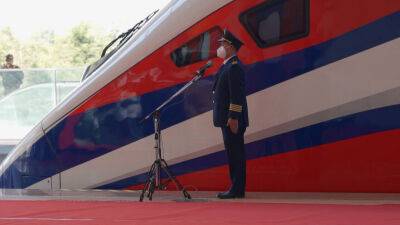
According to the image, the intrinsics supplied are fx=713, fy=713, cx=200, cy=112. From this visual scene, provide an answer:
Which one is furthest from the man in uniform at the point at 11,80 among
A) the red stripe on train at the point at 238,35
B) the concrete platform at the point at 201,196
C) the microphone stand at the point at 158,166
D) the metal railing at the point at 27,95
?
the microphone stand at the point at 158,166

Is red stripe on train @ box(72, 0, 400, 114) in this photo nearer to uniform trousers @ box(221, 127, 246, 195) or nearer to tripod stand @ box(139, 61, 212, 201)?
tripod stand @ box(139, 61, 212, 201)

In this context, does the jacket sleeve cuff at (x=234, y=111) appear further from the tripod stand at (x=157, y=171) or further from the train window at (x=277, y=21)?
the tripod stand at (x=157, y=171)

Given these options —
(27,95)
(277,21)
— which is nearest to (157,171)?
(277,21)

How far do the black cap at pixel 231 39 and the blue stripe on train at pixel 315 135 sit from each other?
2.98ft

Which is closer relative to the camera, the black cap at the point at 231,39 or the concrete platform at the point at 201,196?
the concrete platform at the point at 201,196

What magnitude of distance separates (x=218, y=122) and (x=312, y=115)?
2.86 ft

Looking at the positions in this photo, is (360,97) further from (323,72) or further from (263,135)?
(263,135)

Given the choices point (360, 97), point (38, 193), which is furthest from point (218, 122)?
point (38, 193)

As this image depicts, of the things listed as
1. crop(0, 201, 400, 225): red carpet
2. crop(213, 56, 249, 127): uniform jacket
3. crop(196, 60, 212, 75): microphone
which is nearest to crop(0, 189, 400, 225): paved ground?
crop(0, 201, 400, 225): red carpet

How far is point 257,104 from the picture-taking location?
259 inches

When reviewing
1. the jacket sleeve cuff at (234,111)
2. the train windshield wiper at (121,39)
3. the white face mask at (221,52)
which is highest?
the train windshield wiper at (121,39)

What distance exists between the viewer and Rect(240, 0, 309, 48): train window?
6.31 meters

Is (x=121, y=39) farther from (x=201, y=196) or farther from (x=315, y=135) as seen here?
(x=315, y=135)

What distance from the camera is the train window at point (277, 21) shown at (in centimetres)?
631
